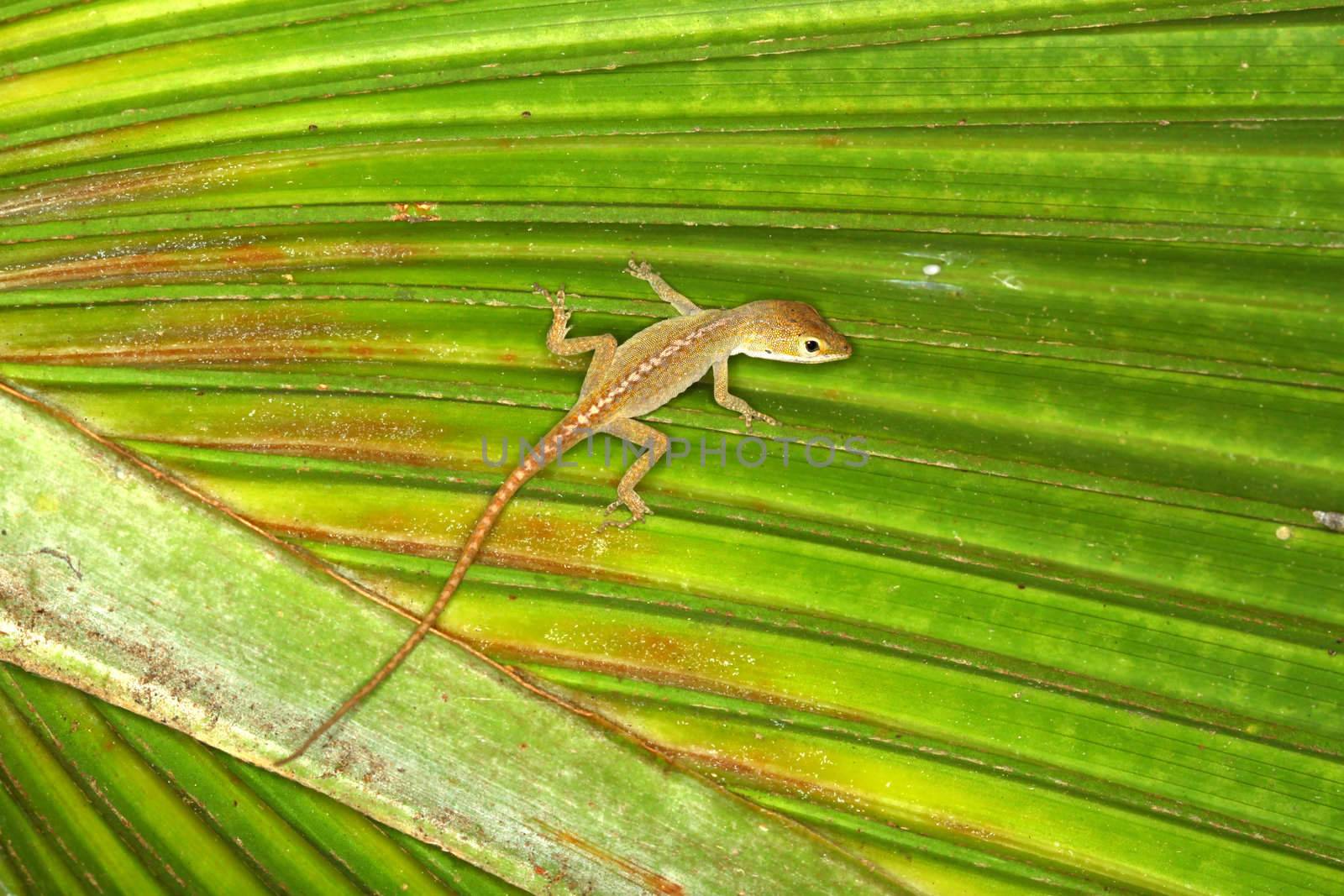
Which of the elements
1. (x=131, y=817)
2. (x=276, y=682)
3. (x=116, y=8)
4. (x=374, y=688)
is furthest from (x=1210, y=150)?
(x=131, y=817)

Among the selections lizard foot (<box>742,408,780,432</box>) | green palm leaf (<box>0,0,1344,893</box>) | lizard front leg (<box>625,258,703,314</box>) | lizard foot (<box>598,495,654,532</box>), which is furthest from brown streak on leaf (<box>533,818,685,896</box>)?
lizard front leg (<box>625,258,703,314</box>)

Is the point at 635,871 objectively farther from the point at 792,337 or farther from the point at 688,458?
the point at 792,337

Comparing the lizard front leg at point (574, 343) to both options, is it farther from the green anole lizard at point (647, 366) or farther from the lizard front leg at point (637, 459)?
the lizard front leg at point (637, 459)


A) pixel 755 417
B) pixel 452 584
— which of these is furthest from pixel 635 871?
pixel 755 417

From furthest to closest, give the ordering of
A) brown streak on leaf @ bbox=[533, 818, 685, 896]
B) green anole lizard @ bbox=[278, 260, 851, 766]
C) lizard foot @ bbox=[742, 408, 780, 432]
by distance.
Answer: lizard foot @ bbox=[742, 408, 780, 432], green anole lizard @ bbox=[278, 260, 851, 766], brown streak on leaf @ bbox=[533, 818, 685, 896]

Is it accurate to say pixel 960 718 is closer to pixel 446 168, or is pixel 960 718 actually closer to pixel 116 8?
pixel 446 168

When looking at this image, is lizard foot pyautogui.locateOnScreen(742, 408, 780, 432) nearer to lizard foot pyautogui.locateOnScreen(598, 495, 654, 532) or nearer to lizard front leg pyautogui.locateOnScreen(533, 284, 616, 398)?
lizard foot pyautogui.locateOnScreen(598, 495, 654, 532)

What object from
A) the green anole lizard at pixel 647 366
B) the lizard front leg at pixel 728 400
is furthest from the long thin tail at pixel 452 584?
the lizard front leg at pixel 728 400
